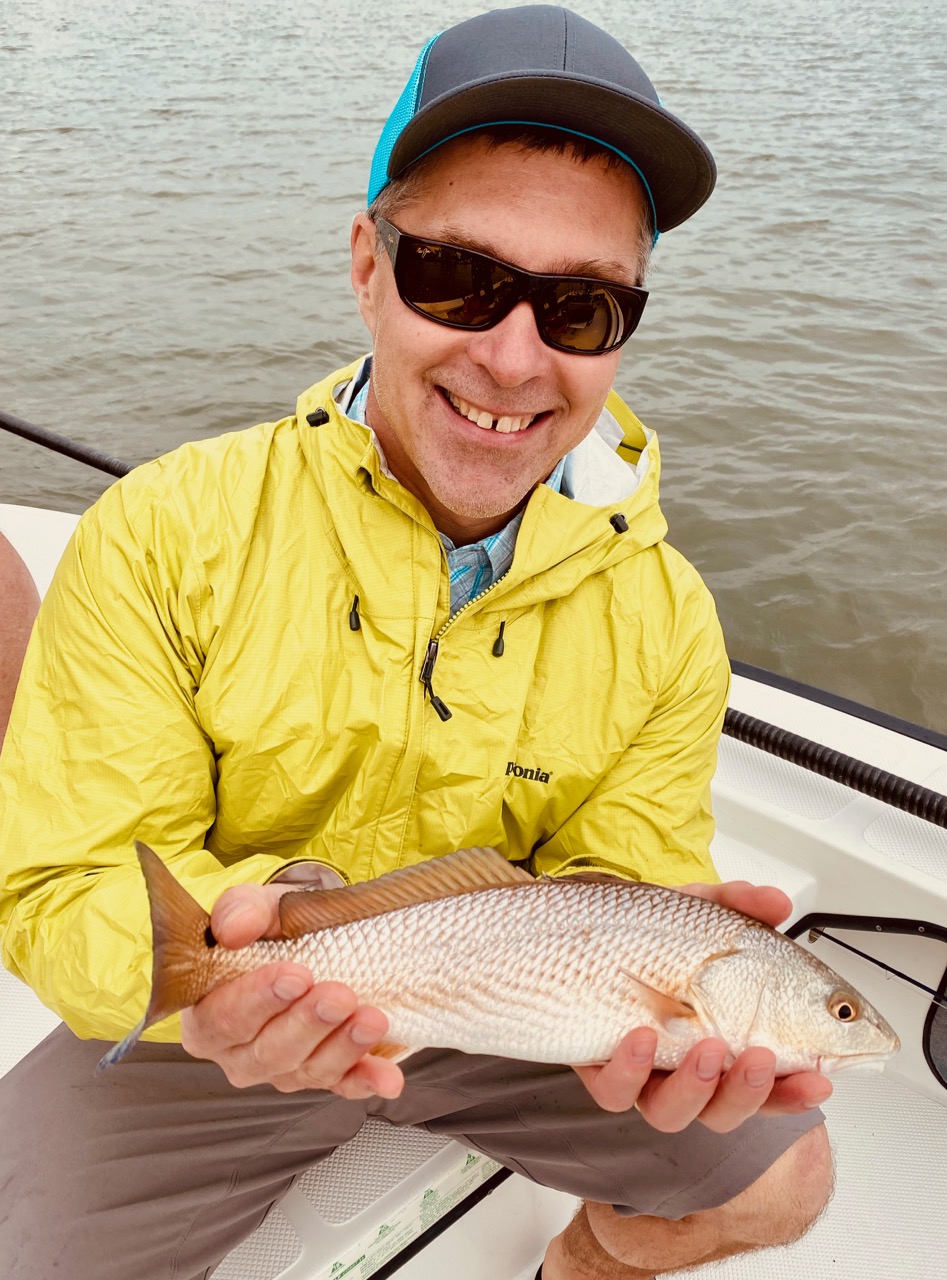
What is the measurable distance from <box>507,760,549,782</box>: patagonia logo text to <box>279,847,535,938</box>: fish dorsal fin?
0.35m

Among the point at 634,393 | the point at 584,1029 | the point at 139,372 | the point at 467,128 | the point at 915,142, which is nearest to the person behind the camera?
the point at 584,1029

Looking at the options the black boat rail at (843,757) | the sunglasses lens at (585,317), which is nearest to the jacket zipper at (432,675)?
the sunglasses lens at (585,317)

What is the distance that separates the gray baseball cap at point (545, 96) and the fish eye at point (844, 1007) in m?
1.57

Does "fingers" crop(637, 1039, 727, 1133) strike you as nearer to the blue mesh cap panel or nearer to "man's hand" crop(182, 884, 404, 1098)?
"man's hand" crop(182, 884, 404, 1098)

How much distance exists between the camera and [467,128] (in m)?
2.03

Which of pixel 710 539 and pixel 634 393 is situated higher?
pixel 634 393

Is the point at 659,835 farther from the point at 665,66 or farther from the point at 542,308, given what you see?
the point at 665,66

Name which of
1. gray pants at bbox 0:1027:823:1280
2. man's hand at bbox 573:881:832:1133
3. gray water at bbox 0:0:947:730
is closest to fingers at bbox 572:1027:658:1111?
man's hand at bbox 573:881:832:1133

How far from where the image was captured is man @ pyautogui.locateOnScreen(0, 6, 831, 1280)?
200cm

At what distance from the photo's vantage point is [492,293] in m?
2.05

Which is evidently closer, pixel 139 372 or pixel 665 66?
pixel 139 372

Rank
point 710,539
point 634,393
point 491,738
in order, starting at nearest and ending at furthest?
point 491,738 < point 710,539 < point 634,393

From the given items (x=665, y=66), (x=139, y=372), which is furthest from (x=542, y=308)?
(x=665, y=66)

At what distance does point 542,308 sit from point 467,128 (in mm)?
363
